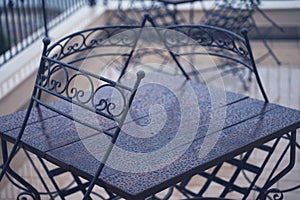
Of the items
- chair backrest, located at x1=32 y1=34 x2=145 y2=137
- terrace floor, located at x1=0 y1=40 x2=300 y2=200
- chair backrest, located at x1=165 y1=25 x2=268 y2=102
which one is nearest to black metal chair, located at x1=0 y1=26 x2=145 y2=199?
chair backrest, located at x1=32 y1=34 x2=145 y2=137

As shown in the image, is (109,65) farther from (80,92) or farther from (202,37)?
(80,92)

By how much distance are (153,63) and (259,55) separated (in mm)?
903

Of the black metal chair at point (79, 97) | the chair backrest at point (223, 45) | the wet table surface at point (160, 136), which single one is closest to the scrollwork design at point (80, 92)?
the black metal chair at point (79, 97)

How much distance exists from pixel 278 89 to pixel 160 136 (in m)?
2.39

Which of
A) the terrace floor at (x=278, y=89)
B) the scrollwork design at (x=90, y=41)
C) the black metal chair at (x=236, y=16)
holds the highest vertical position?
the scrollwork design at (x=90, y=41)

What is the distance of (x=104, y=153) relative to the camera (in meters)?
1.92

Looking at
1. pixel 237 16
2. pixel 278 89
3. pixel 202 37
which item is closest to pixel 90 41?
pixel 202 37

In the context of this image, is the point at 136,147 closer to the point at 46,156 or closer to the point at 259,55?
the point at 46,156

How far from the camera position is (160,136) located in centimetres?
207

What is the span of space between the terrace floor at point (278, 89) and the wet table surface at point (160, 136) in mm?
670

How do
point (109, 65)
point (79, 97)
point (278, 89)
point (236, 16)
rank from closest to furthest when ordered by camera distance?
1. point (79, 97)
2. point (109, 65)
3. point (278, 89)
4. point (236, 16)

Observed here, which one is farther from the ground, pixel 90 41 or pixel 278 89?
pixel 90 41

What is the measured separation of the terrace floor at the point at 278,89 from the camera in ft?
9.70

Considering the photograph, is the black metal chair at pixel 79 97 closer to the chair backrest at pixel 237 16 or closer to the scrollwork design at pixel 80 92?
the scrollwork design at pixel 80 92
